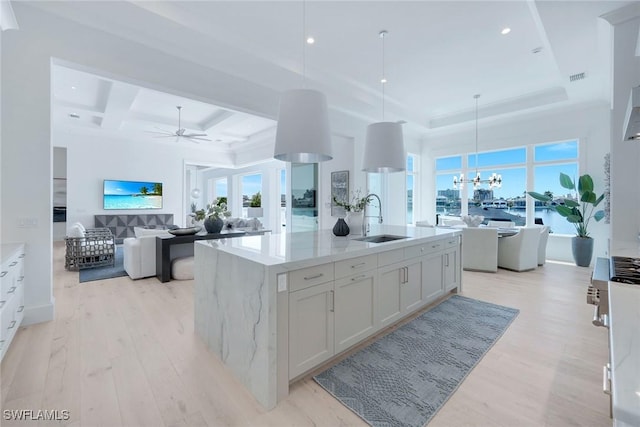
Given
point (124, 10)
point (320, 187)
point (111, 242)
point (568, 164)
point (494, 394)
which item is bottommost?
point (494, 394)

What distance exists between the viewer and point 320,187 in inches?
264

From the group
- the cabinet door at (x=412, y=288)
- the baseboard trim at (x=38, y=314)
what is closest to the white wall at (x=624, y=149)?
the cabinet door at (x=412, y=288)

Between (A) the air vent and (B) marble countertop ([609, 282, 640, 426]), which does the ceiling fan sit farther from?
(A) the air vent

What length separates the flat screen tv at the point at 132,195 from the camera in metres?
8.23

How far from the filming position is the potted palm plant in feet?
17.9

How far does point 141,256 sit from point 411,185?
23.3 feet

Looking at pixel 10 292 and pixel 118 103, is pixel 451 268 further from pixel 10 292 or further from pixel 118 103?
pixel 118 103

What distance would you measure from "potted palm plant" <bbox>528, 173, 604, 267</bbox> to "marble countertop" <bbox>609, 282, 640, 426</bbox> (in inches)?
228

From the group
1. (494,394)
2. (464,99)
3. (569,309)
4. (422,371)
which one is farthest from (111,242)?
(464,99)

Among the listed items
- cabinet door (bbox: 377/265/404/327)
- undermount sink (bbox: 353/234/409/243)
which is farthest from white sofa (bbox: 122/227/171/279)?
cabinet door (bbox: 377/265/404/327)

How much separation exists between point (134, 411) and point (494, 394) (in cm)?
234

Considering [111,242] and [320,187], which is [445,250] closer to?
[320,187]

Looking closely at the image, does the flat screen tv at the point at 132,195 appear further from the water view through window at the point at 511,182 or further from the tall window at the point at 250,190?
the water view through window at the point at 511,182

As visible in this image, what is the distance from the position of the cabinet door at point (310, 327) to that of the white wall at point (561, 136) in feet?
21.1
